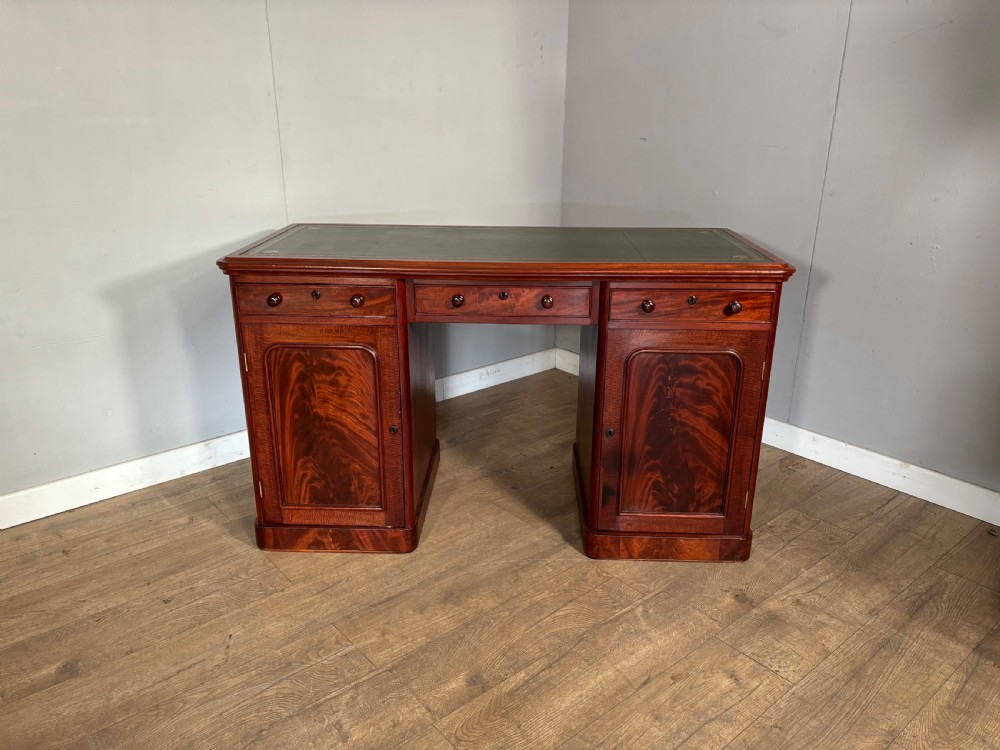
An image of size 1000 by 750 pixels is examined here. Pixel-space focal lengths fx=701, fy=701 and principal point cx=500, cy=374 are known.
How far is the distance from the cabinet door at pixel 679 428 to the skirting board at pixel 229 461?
824 millimetres

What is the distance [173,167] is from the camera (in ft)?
7.73

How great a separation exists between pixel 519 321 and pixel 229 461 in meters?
1.44

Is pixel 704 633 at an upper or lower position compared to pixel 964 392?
lower

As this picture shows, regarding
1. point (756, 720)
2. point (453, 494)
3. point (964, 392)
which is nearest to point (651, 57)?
point (964, 392)

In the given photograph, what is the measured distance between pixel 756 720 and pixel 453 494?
1.25 metres

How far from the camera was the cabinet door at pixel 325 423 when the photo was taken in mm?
1983

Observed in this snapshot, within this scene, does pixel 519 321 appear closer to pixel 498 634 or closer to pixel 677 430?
pixel 677 430

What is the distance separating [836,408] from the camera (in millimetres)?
2652

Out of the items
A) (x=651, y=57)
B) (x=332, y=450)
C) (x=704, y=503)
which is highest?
(x=651, y=57)

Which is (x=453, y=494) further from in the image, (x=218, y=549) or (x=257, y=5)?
(x=257, y=5)

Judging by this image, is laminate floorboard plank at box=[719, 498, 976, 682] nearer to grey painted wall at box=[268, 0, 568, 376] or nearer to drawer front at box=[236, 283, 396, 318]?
drawer front at box=[236, 283, 396, 318]

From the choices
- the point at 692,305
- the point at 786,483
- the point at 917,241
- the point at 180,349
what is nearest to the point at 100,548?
the point at 180,349

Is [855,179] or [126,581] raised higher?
[855,179]

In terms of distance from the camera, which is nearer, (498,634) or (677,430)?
(498,634)
